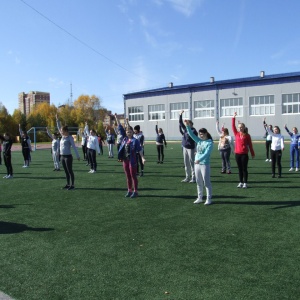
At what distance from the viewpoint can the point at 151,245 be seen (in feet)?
17.8

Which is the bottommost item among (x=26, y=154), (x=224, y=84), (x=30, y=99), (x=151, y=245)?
(x=151, y=245)

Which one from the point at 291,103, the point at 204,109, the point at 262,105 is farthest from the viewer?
the point at 204,109

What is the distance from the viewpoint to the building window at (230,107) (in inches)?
2009

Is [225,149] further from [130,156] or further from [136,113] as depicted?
[136,113]

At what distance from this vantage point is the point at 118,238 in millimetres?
5840

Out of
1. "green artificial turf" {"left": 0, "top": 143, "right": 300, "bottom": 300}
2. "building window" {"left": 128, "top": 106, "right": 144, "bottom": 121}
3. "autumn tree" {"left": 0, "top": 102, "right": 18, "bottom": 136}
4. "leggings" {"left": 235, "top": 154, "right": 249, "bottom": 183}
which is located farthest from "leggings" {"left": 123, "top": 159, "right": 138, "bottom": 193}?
"autumn tree" {"left": 0, "top": 102, "right": 18, "bottom": 136}

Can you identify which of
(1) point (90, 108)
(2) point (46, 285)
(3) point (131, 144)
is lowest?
(2) point (46, 285)

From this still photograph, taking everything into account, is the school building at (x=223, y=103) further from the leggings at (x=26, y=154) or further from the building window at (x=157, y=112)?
the leggings at (x=26, y=154)

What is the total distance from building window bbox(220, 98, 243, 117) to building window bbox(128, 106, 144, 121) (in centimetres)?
1563

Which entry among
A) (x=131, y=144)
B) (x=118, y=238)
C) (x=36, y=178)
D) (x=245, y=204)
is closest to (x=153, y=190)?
(x=131, y=144)

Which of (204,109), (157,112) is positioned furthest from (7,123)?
(204,109)

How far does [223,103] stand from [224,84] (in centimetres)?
291

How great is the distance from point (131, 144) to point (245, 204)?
336cm

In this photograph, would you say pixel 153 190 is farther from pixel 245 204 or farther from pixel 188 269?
pixel 188 269
